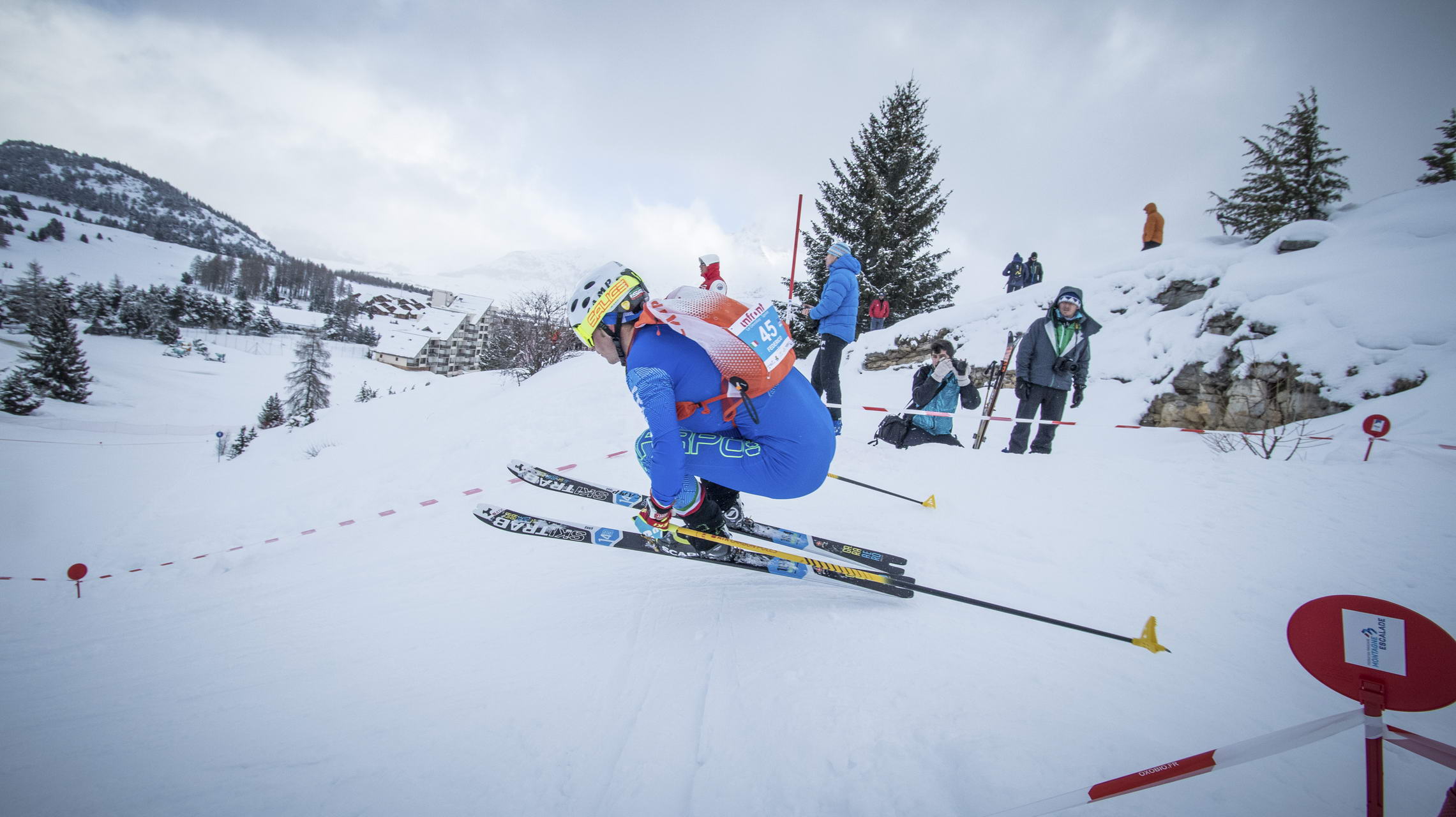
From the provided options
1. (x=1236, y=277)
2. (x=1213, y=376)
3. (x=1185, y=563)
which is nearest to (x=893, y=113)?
(x=1236, y=277)

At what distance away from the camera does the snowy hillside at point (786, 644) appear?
1.60 m

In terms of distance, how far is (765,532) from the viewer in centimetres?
354

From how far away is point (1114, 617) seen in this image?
257 centimetres

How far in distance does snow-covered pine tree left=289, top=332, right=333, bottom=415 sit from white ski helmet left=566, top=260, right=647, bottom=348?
43.4 meters

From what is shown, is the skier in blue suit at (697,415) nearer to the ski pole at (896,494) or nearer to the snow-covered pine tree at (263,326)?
the ski pole at (896,494)

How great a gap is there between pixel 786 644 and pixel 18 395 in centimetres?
3014

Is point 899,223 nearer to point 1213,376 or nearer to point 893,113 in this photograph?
point 893,113

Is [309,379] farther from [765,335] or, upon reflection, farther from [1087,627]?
[1087,627]

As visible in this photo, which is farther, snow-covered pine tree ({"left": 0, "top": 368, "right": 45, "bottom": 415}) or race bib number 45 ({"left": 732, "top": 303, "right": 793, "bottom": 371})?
snow-covered pine tree ({"left": 0, "top": 368, "right": 45, "bottom": 415})

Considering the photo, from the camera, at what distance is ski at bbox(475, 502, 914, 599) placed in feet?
9.02

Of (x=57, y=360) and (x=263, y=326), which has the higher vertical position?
(x=263, y=326)

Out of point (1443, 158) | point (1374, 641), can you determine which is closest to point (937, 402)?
point (1374, 641)

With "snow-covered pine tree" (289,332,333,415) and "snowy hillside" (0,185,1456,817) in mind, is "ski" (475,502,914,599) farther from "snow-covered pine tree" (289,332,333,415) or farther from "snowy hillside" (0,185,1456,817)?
"snow-covered pine tree" (289,332,333,415)

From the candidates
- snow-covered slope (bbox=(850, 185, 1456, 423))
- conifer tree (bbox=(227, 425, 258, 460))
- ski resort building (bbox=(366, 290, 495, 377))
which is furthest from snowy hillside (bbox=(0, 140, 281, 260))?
snow-covered slope (bbox=(850, 185, 1456, 423))
